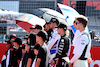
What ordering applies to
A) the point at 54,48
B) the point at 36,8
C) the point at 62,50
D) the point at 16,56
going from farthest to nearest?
A: the point at 36,8 < the point at 16,56 < the point at 54,48 < the point at 62,50

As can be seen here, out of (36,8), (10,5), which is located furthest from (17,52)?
(10,5)

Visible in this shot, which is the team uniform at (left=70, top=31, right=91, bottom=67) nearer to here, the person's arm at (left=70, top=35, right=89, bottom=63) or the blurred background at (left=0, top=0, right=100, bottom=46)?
the person's arm at (left=70, top=35, right=89, bottom=63)

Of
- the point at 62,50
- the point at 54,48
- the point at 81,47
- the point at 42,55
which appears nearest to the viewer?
the point at 42,55

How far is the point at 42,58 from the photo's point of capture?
466cm

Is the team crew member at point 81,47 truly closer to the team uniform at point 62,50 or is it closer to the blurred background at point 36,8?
the team uniform at point 62,50

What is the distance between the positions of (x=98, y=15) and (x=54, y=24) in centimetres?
241

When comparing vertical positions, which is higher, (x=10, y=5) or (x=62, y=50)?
(x=10, y=5)

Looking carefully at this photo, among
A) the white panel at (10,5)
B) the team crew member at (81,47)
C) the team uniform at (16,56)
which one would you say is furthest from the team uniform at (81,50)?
the white panel at (10,5)

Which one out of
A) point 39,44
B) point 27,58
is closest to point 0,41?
point 27,58

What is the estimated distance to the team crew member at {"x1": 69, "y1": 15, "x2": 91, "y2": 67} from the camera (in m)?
5.26

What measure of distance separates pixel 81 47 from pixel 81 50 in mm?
62

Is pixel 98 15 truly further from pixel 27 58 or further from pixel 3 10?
pixel 27 58

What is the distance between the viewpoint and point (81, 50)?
5.25 meters

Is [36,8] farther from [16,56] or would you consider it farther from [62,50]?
[62,50]
